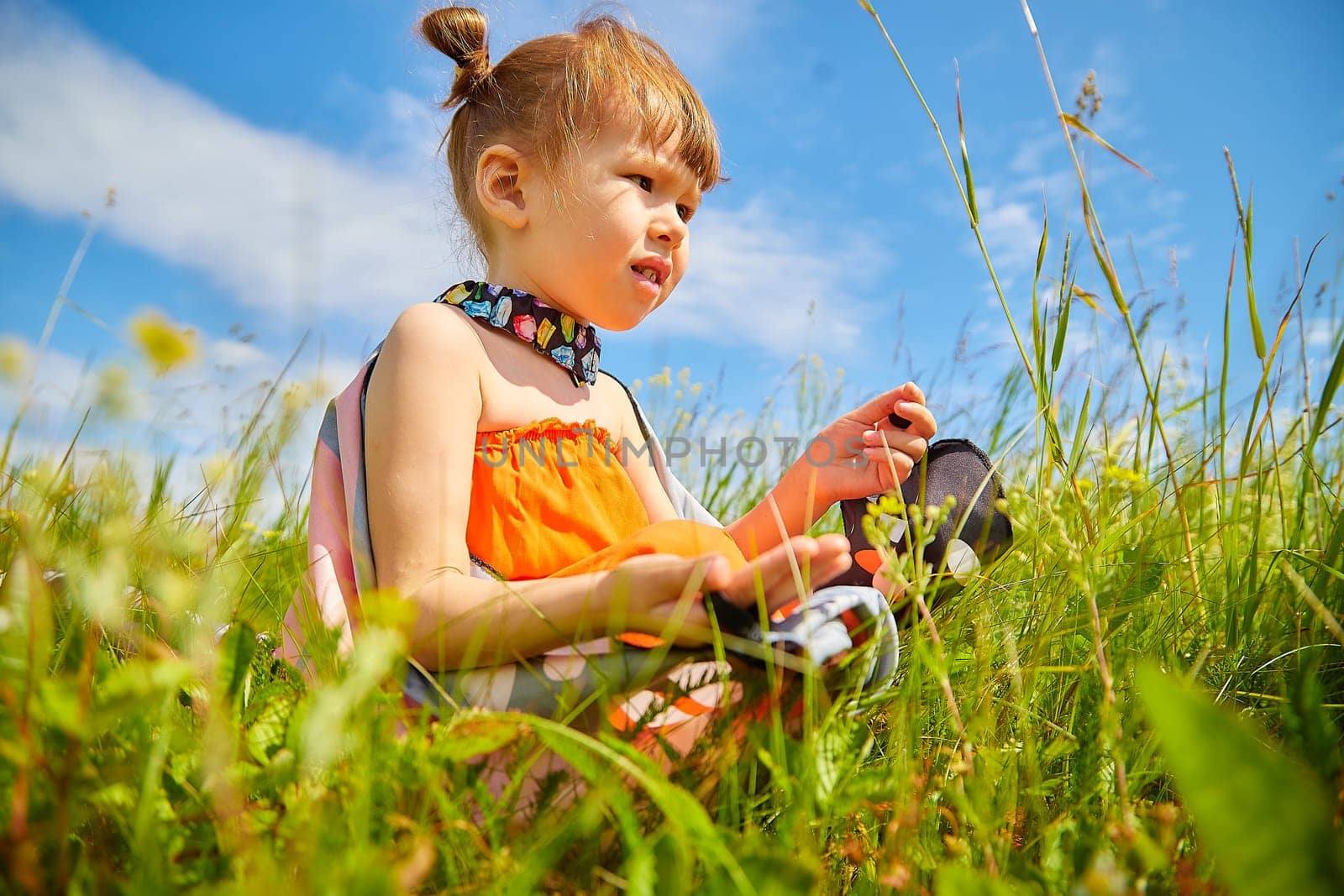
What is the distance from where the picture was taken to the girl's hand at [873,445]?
5.39 feet

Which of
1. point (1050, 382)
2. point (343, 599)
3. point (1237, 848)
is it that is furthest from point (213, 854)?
point (1050, 382)

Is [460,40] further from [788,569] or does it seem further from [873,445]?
[788,569]

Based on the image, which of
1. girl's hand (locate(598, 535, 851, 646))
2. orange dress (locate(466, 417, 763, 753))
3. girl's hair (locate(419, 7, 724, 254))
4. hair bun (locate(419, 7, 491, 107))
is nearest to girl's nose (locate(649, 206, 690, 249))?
girl's hair (locate(419, 7, 724, 254))

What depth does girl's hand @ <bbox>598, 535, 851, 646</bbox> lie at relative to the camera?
1.00m

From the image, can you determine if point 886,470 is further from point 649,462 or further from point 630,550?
point 630,550

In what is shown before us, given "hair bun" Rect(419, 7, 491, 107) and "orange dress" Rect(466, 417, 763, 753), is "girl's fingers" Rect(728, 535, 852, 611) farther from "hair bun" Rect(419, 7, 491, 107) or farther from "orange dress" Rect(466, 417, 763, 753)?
"hair bun" Rect(419, 7, 491, 107)

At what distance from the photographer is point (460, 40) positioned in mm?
2049

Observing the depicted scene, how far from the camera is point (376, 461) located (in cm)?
139

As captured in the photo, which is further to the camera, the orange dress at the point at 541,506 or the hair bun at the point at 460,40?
the hair bun at the point at 460,40

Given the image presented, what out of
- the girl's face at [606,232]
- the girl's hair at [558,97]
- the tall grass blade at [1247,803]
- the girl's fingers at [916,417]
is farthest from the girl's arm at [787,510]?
the tall grass blade at [1247,803]

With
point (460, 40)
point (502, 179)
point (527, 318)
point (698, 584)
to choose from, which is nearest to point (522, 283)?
point (527, 318)

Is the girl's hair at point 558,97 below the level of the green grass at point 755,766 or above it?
above

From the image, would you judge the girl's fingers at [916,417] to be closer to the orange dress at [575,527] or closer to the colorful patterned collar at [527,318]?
the orange dress at [575,527]

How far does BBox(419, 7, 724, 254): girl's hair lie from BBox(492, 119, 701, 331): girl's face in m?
0.05
